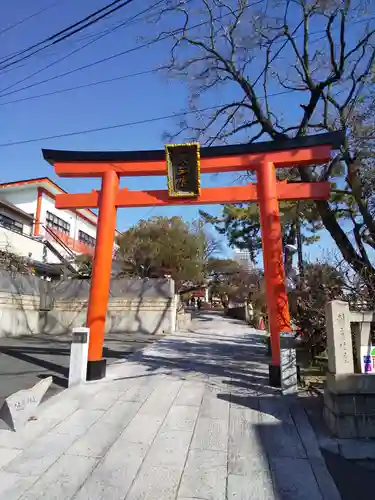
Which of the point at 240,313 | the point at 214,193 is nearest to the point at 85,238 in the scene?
the point at 240,313

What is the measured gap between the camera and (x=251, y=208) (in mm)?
15688

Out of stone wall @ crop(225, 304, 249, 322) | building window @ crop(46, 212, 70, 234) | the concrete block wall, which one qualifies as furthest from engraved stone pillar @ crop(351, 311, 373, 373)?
building window @ crop(46, 212, 70, 234)

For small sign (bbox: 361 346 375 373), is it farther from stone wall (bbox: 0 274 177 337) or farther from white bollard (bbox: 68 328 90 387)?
stone wall (bbox: 0 274 177 337)

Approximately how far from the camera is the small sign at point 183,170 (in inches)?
293

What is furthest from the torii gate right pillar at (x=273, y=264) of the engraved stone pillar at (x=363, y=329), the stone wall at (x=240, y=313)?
the stone wall at (x=240, y=313)

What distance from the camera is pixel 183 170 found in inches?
295

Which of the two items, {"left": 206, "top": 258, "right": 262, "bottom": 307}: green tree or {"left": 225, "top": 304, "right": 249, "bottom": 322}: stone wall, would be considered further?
{"left": 206, "top": 258, "right": 262, "bottom": 307}: green tree

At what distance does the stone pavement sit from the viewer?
119 inches

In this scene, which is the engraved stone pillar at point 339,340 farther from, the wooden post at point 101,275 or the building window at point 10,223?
the building window at point 10,223

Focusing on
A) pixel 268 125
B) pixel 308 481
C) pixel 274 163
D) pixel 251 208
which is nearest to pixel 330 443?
pixel 308 481

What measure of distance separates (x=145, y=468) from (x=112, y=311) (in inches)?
513

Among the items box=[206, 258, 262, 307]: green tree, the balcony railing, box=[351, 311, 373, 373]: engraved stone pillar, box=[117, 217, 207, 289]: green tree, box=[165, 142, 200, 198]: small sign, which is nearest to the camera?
box=[351, 311, 373, 373]: engraved stone pillar

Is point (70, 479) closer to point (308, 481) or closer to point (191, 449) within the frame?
point (191, 449)

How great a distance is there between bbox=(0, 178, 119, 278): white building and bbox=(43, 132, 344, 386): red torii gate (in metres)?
10.7
